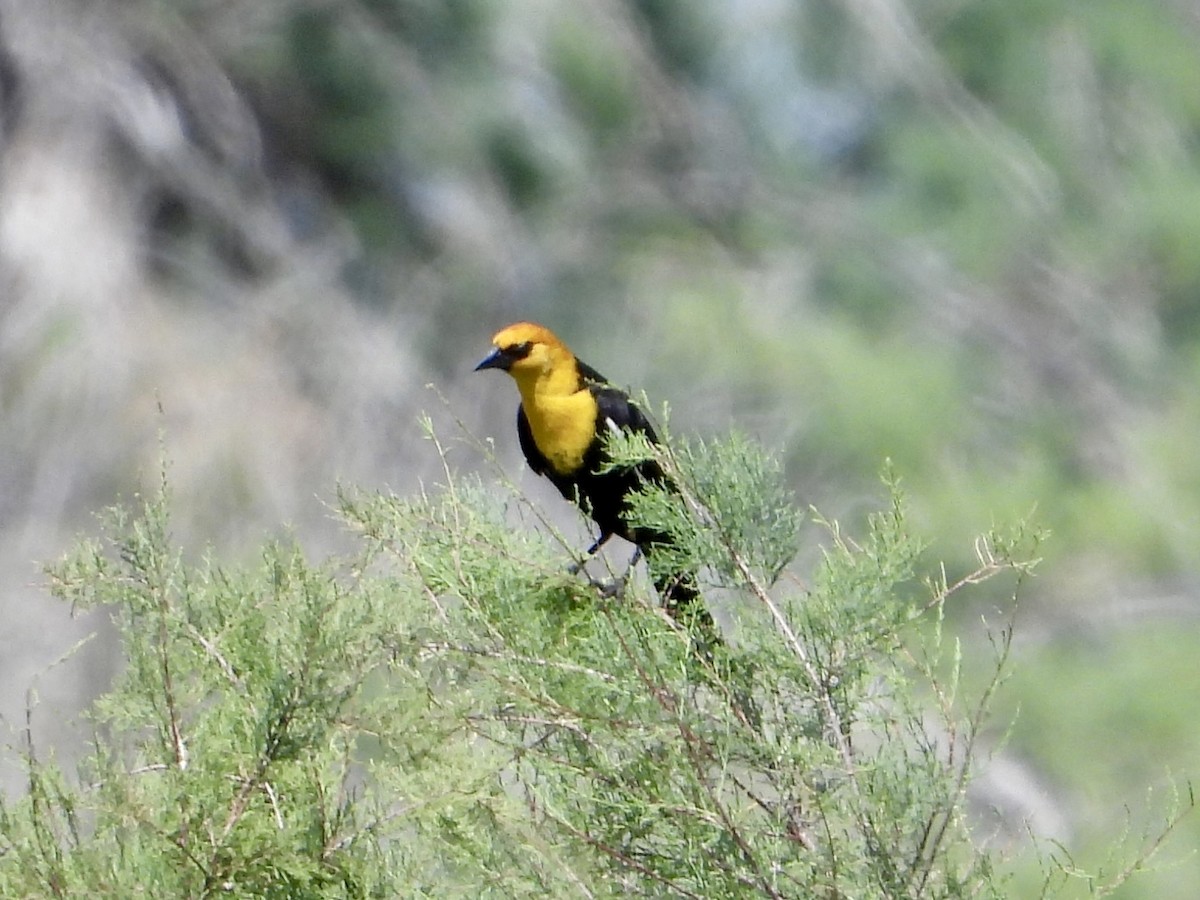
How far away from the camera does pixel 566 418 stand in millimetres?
2941

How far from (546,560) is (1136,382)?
24.5 ft

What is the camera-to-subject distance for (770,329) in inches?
295

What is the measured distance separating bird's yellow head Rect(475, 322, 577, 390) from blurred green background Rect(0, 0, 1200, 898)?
1.73 meters

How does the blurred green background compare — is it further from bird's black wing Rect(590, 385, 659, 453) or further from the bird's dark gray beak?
the bird's dark gray beak

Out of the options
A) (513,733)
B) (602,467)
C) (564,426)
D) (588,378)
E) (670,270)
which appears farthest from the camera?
(670,270)

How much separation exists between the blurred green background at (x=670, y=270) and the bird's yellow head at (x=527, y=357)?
1734 millimetres

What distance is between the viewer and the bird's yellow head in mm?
2994

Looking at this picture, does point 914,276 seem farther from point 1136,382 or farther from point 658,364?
point 658,364

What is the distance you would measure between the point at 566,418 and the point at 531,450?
0.43 ft

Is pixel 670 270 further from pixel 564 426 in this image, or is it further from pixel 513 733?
pixel 513 733

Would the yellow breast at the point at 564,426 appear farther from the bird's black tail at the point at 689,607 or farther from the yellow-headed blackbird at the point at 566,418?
the bird's black tail at the point at 689,607

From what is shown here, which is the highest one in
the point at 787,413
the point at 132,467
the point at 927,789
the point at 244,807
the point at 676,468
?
the point at 676,468

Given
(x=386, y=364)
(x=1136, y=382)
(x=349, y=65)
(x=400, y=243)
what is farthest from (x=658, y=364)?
(x=1136, y=382)

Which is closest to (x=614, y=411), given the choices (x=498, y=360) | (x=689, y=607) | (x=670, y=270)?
(x=498, y=360)
